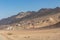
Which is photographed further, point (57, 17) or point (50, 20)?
point (57, 17)

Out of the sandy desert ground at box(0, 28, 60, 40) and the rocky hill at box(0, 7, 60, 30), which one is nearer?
the sandy desert ground at box(0, 28, 60, 40)

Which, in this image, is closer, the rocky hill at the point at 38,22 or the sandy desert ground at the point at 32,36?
the sandy desert ground at the point at 32,36

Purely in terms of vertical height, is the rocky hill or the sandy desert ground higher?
the rocky hill

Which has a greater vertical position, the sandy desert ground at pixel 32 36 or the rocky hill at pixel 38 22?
the rocky hill at pixel 38 22

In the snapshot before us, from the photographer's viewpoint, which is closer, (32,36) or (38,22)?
(32,36)

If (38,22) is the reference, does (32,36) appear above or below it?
below
